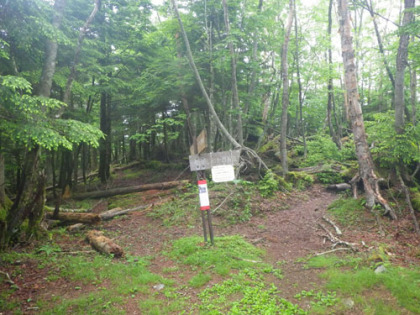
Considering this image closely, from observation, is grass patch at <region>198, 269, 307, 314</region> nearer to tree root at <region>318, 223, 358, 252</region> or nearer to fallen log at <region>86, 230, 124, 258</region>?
tree root at <region>318, 223, 358, 252</region>

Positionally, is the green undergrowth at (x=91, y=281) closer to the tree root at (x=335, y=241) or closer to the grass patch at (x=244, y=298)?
the grass patch at (x=244, y=298)

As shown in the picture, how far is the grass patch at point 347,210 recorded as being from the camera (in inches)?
282

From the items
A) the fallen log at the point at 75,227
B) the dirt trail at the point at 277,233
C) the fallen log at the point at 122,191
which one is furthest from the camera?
the fallen log at the point at 122,191

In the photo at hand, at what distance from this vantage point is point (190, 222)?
8.66 m

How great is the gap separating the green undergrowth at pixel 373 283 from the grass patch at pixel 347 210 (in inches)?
86.5

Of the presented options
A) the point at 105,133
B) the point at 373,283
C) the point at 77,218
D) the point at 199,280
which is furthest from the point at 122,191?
the point at 373,283

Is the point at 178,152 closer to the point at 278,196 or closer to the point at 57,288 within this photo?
the point at 278,196

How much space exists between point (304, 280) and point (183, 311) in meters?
2.26

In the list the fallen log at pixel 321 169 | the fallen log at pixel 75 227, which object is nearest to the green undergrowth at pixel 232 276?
the fallen log at pixel 75 227

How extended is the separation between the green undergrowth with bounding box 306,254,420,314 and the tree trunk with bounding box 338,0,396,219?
2.70 metres

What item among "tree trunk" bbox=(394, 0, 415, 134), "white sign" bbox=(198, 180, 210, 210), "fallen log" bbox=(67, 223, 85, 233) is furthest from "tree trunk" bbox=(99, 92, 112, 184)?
"tree trunk" bbox=(394, 0, 415, 134)

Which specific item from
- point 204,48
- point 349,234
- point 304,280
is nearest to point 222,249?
point 304,280

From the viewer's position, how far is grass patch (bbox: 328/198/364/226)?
7164 mm

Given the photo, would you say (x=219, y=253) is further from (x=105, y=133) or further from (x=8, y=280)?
(x=105, y=133)
